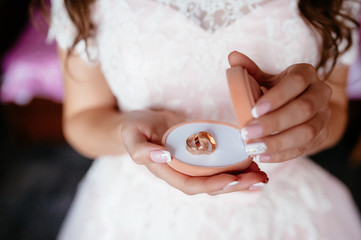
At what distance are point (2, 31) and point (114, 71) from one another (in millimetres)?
1104

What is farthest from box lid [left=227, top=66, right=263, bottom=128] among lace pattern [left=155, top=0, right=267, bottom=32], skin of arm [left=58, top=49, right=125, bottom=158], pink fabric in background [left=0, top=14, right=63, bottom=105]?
pink fabric in background [left=0, top=14, right=63, bottom=105]

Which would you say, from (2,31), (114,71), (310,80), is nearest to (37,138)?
(2,31)

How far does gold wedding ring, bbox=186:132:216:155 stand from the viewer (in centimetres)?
44

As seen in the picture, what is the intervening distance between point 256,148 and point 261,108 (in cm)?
5

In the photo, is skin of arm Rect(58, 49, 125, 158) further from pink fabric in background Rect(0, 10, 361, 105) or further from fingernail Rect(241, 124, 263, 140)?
pink fabric in background Rect(0, 10, 361, 105)

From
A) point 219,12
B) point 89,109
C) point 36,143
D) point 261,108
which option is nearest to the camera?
point 261,108

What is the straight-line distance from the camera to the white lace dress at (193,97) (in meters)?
0.56

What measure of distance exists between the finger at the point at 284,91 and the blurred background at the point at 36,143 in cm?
94

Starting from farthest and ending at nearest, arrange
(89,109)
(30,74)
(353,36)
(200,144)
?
(30,74), (89,109), (353,36), (200,144)

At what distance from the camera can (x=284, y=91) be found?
357mm

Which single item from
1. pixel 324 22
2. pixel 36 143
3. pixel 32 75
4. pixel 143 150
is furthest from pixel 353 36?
pixel 36 143

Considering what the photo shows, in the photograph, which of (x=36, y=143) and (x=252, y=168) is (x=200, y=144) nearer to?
(x=252, y=168)

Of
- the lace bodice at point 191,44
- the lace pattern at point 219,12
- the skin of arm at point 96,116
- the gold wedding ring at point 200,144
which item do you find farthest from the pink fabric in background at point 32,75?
the gold wedding ring at point 200,144

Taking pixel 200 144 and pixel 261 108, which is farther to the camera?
pixel 200 144
